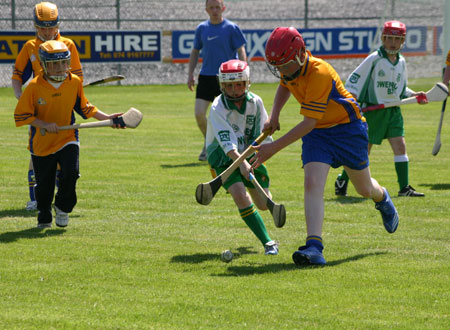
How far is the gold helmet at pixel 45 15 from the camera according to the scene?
24.5 ft

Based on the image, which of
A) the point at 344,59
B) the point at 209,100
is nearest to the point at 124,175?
the point at 209,100

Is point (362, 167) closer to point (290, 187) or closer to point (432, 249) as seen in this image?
point (432, 249)

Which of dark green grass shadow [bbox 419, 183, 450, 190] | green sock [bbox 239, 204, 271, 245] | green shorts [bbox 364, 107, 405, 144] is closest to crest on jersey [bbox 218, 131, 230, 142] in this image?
green sock [bbox 239, 204, 271, 245]

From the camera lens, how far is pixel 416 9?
28.8 m

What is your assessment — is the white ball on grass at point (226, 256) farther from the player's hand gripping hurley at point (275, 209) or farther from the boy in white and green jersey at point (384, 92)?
the boy in white and green jersey at point (384, 92)

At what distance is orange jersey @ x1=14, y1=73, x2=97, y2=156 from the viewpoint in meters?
6.90

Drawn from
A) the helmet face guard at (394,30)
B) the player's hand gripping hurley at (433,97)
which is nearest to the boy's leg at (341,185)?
the player's hand gripping hurley at (433,97)

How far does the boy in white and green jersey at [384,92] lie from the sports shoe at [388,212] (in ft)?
7.06

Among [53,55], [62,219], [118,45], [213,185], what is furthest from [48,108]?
[118,45]

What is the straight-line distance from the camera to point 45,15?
24.6 feet

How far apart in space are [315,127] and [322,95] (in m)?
0.42

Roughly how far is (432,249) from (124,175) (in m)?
4.70

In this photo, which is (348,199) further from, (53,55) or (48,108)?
(53,55)

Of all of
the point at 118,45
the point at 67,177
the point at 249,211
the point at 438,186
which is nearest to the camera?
the point at 249,211
